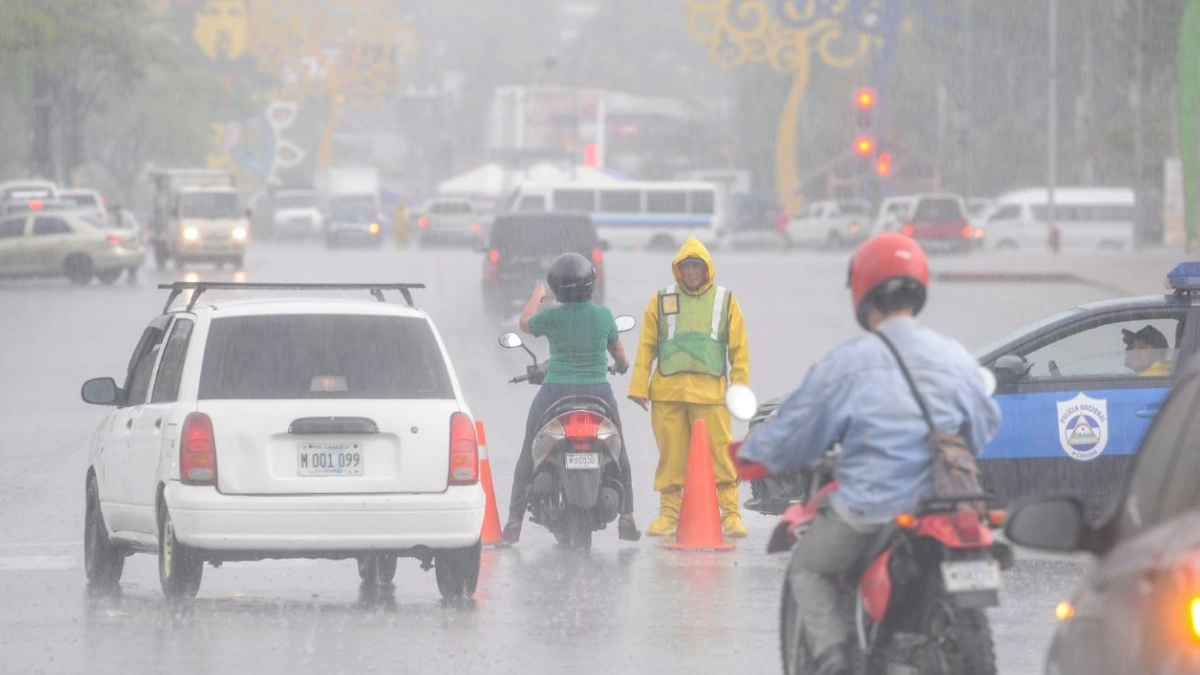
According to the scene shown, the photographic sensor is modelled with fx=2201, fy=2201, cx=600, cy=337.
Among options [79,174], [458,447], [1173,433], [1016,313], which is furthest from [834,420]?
[79,174]

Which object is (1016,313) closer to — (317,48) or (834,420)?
(834,420)

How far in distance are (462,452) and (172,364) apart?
1.54 meters

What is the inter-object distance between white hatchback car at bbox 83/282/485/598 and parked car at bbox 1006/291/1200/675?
4.81 metres

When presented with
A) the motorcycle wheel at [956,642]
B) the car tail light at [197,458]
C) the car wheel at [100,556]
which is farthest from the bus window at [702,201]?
the motorcycle wheel at [956,642]

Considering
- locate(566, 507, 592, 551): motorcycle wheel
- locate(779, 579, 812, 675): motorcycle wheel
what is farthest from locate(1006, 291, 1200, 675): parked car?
locate(566, 507, 592, 551): motorcycle wheel

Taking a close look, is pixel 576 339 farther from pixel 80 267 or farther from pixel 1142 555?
pixel 80 267

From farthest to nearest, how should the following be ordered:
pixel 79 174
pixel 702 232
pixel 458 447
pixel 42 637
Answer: pixel 79 174 → pixel 702 232 → pixel 458 447 → pixel 42 637

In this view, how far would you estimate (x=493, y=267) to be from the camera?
31938 millimetres

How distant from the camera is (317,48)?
86.8 meters

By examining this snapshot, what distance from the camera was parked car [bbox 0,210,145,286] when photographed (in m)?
42.7

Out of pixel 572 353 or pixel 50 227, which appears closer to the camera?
pixel 572 353

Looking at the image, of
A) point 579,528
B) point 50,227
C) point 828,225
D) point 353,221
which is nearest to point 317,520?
point 579,528

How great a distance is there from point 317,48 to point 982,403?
82.8m

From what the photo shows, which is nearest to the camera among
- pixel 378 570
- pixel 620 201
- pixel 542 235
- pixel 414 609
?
pixel 414 609
